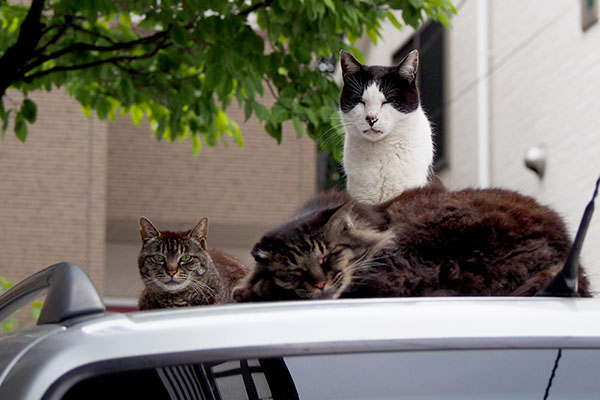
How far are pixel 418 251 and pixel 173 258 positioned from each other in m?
1.39

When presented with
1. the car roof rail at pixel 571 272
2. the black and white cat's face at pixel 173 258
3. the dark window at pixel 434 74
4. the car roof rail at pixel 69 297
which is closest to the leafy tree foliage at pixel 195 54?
the black and white cat's face at pixel 173 258

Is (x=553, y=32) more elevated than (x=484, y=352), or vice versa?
(x=553, y=32)

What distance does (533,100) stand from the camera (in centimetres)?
1002

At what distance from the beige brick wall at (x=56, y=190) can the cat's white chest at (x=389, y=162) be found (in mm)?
9021

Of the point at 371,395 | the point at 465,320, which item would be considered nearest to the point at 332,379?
the point at 371,395

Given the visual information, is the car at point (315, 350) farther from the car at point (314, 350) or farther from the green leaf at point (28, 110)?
the green leaf at point (28, 110)

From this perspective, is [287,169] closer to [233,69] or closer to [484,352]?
[233,69]

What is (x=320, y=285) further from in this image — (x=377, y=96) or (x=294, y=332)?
(x=377, y=96)

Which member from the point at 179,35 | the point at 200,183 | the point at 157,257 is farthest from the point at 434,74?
the point at 157,257

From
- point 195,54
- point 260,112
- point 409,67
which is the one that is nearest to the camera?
point 409,67

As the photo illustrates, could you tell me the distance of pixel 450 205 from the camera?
7.07ft

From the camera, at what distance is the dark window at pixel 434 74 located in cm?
1294

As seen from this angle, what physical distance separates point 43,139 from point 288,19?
788cm

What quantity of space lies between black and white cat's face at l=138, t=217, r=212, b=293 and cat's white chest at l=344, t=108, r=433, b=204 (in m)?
0.62
